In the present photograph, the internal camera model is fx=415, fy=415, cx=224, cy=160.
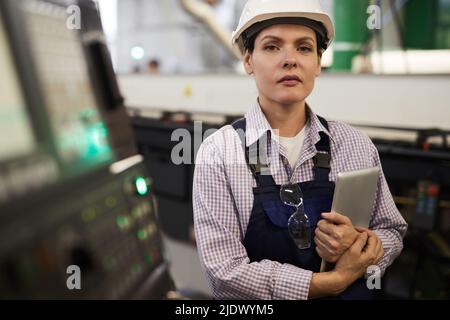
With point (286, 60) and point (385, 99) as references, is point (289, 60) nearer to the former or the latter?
point (286, 60)

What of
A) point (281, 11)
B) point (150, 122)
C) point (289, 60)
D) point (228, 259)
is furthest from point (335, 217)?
point (150, 122)

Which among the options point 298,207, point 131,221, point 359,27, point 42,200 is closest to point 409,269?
point 359,27

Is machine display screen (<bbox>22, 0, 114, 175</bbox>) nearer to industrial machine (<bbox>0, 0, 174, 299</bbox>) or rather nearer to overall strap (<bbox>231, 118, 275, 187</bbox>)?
industrial machine (<bbox>0, 0, 174, 299</bbox>)

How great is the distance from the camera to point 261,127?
3.38ft

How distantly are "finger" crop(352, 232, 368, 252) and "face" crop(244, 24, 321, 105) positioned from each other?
1.16ft

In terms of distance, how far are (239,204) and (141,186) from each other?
22.7 inches

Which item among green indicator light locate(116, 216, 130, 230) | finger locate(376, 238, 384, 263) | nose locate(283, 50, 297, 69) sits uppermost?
nose locate(283, 50, 297, 69)

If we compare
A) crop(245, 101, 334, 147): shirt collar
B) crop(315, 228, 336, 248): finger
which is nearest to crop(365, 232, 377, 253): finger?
crop(315, 228, 336, 248): finger

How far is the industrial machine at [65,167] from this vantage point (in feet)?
0.85

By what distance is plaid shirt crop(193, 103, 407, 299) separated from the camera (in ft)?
3.15

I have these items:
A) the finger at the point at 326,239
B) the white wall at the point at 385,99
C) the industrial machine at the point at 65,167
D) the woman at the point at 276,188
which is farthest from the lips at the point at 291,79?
the white wall at the point at 385,99

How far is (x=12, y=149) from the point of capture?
253mm

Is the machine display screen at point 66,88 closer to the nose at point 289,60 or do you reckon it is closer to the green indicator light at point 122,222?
the green indicator light at point 122,222
